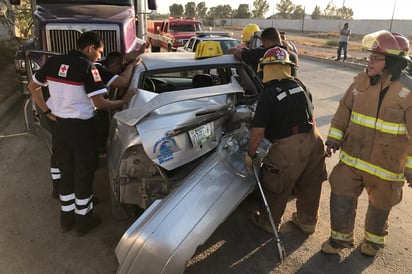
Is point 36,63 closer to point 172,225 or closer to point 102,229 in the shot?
point 102,229

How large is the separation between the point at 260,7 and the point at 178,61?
101 m

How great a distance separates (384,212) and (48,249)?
9.32 ft

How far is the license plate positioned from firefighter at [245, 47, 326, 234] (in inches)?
13.6

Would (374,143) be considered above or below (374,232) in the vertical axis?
above

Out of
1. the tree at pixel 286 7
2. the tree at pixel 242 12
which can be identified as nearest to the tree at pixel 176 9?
the tree at pixel 242 12

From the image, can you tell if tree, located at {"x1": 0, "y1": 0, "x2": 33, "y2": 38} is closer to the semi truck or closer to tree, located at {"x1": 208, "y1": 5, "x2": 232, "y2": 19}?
the semi truck

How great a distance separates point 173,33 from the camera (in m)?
16.7

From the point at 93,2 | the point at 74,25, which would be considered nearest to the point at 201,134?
the point at 74,25

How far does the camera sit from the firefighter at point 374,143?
271 cm

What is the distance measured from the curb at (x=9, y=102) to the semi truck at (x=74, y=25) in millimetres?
767

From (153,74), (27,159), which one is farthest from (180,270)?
(27,159)

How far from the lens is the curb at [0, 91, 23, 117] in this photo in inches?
288

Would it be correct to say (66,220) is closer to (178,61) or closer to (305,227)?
(178,61)

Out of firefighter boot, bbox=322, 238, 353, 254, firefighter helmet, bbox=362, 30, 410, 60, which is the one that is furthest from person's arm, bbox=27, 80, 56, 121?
firefighter helmet, bbox=362, 30, 410, 60
